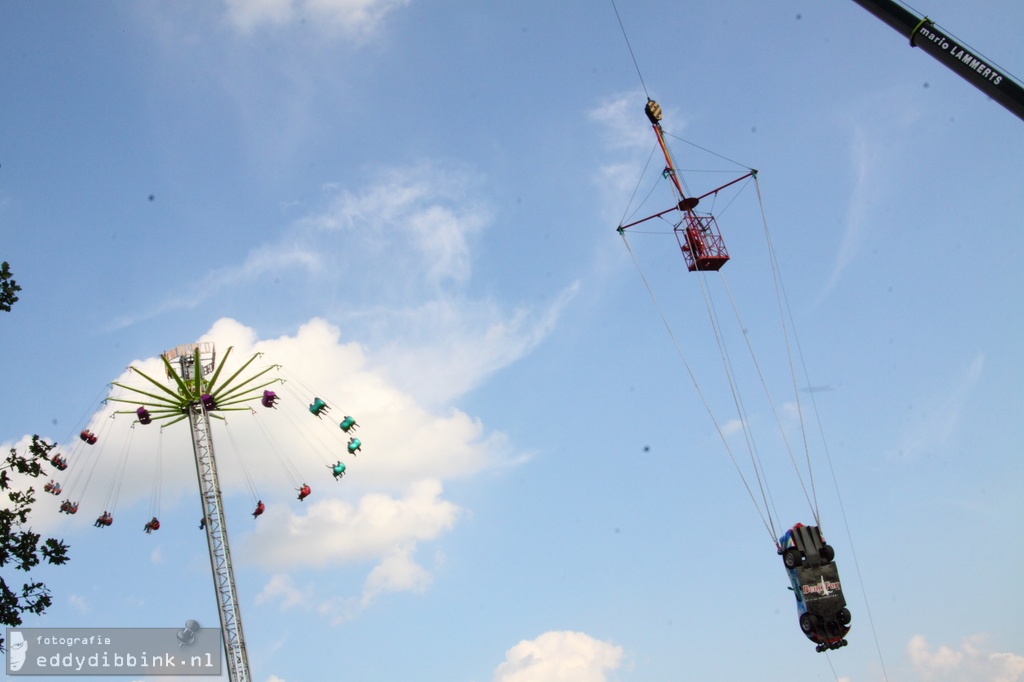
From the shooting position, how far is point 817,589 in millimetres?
25469

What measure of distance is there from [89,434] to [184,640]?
12936 millimetres

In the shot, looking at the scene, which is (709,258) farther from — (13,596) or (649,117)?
(13,596)

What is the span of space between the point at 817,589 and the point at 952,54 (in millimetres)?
15542

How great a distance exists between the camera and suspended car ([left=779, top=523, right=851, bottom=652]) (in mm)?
25250

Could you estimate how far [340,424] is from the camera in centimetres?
4228

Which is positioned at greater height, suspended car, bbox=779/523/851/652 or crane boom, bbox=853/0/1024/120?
crane boom, bbox=853/0/1024/120

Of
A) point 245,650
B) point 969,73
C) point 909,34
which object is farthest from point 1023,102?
point 245,650

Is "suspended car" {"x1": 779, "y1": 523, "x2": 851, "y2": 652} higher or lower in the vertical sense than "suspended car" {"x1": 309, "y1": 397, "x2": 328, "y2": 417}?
lower

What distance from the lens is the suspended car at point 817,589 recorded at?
2525 centimetres

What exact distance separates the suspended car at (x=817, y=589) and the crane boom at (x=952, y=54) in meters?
13.4

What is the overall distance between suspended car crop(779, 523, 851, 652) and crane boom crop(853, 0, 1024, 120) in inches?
526

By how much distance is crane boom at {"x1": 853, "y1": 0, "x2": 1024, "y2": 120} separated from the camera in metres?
21.0

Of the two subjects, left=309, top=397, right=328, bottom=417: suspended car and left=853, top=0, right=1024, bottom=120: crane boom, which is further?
left=309, top=397, right=328, bottom=417: suspended car

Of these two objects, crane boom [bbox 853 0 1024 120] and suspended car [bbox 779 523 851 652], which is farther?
suspended car [bbox 779 523 851 652]
